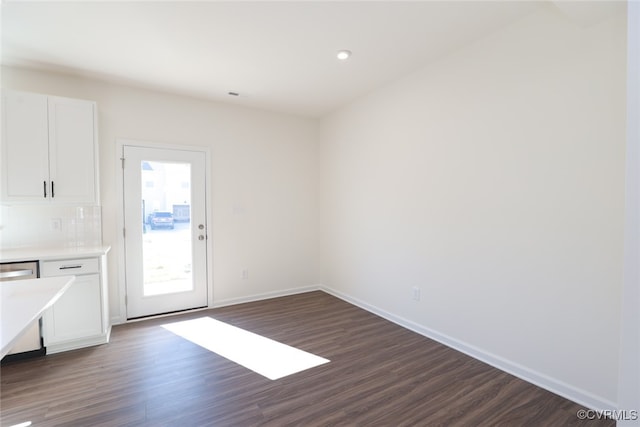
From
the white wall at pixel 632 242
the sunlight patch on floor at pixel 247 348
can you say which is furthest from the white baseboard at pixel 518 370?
the sunlight patch on floor at pixel 247 348

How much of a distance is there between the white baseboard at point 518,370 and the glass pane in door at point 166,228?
2.77 meters

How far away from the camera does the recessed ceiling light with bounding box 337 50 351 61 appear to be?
9.21ft

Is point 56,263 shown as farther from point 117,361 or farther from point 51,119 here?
point 51,119

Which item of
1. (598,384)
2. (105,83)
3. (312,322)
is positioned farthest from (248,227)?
(598,384)

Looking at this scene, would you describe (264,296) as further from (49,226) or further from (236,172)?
(49,226)

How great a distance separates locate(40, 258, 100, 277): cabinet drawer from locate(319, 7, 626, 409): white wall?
10.4ft

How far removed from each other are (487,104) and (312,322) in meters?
2.95

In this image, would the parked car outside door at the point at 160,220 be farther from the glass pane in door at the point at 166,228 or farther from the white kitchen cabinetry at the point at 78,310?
the white kitchen cabinetry at the point at 78,310

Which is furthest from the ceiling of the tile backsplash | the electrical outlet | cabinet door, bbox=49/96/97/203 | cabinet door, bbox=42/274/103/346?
cabinet door, bbox=42/274/103/346

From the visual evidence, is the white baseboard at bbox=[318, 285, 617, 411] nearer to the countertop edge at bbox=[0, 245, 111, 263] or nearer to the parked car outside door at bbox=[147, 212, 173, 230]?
the parked car outside door at bbox=[147, 212, 173, 230]

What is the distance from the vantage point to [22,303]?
1.30 meters

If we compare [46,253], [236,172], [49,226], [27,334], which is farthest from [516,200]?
[49,226]

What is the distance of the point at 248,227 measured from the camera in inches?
172

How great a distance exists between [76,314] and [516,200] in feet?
13.8
